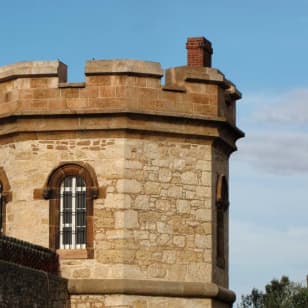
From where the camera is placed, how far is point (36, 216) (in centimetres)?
2066

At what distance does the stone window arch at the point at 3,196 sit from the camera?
2098 cm

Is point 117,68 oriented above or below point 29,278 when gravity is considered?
above

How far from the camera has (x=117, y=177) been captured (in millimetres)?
20422

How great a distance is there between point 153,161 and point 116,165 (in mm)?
661

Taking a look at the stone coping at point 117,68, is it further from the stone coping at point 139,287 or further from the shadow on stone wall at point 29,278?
the stone coping at point 139,287

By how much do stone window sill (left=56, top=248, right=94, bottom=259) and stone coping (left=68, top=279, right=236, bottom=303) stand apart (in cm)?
43

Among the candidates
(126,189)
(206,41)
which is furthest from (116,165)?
(206,41)

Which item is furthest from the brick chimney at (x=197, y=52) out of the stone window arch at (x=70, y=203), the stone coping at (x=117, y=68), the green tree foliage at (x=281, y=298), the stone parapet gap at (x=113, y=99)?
the green tree foliage at (x=281, y=298)

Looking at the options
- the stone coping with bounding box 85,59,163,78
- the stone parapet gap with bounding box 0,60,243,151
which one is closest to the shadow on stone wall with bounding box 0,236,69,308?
the stone parapet gap with bounding box 0,60,243,151

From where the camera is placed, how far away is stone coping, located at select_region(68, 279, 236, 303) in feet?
65.5

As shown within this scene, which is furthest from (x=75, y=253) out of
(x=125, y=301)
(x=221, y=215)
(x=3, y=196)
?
(x=221, y=215)

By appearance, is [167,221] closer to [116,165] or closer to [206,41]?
[116,165]

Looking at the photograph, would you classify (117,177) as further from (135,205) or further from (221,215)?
(221,215)

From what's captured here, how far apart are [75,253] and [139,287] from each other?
1.26 metres
